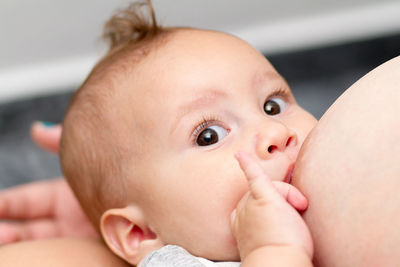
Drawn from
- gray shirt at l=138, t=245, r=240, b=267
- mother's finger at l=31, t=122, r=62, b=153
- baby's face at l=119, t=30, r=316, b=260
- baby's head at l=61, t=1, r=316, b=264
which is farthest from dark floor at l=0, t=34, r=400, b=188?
gray shirt at l=138, t=245, r=240, b=267

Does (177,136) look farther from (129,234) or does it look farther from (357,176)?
(357,176)

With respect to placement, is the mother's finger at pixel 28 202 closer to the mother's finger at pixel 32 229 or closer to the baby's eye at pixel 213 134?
the mother's finger at pixel 32 229

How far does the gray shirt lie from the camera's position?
2.41 ft

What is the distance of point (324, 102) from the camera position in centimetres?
149

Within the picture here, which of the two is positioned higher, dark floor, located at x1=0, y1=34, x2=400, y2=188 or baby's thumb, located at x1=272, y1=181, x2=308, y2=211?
dark floor, located at x1=0, y1=34, x2=400, y2=188

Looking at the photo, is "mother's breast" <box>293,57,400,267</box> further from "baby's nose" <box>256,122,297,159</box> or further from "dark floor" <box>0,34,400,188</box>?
"dark floor" <box>0,34,400,188</box>

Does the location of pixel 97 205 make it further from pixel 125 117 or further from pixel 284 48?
pixel 284 48

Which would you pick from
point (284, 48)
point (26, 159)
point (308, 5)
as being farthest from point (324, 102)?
point (26, 159)

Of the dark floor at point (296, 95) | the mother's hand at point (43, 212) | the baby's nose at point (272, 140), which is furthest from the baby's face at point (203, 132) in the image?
the dark floor at point (296, 95)

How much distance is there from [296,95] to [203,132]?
30.8 inches

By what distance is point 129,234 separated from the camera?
2.89 ft

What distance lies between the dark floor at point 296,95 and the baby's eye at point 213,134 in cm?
71

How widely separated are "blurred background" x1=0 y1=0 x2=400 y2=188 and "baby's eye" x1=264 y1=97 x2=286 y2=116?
62 cm

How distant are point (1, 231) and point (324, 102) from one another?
91 centimetres
